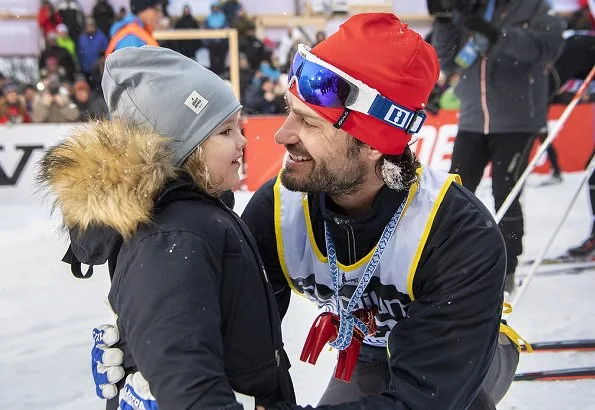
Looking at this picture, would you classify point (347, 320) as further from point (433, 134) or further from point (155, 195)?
point (433, 134)

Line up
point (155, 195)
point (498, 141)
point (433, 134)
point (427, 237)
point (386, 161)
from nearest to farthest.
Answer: point (155, 195), point (427, 237), point (386, 161), point (498, 141), point (433, 134)

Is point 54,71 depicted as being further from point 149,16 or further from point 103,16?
point 149,16

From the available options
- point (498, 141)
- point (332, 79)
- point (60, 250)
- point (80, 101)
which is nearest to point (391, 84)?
point (332, 79)

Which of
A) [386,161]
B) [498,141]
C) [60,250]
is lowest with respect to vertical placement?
[60,250]

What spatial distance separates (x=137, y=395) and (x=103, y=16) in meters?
9.87

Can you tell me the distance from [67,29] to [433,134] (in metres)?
5.53

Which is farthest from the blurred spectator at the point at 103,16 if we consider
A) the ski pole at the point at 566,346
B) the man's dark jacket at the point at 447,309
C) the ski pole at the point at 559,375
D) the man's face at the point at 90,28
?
the man's dark jacket at the point at 447,309

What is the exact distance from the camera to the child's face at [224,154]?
1578mm

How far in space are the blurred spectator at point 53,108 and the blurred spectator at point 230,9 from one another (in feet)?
11.0

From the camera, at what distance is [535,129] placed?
423 centimetres

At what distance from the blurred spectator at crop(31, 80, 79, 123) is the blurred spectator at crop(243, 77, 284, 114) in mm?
2257

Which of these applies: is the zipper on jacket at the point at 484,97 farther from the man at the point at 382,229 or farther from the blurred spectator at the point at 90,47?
the blurred spectator at the point at 90,47

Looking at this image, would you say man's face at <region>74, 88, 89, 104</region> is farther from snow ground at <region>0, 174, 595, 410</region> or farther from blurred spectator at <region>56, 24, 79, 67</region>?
snow ground at <region>0, 174, 595, 410</region>

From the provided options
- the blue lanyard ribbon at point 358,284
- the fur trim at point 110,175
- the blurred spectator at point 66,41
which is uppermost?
the fur trim at point 110,175
